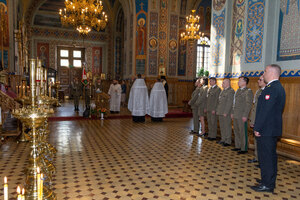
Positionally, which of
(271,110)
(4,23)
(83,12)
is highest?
(83,12)

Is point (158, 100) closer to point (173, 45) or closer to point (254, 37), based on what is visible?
point (254, 37)

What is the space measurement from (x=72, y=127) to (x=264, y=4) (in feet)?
22.6

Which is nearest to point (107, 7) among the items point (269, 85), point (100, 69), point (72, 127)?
point (100, 69)

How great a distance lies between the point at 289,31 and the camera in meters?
5.48

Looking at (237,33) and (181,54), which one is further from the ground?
(181,54)

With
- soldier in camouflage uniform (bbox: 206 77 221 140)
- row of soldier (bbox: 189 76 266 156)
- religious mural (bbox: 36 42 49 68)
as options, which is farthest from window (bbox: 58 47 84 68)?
soldier in camouflage uniform (bbox: 206 77 221 140)

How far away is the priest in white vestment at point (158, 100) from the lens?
9508 mm

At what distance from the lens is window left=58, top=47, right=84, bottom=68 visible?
66.0 feet

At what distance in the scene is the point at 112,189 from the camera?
11.8ft

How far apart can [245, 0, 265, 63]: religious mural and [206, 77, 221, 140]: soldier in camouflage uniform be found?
1056 mm

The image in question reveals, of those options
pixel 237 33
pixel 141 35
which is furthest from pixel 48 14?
pixel 237 33

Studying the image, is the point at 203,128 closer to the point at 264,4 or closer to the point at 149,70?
the point at 264,4

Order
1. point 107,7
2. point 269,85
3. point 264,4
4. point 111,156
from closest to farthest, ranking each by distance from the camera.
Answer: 1. point 269,85
2. point 111,156
3. point 264,4
4. point 107,7

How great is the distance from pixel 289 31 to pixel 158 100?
522 centimetres
